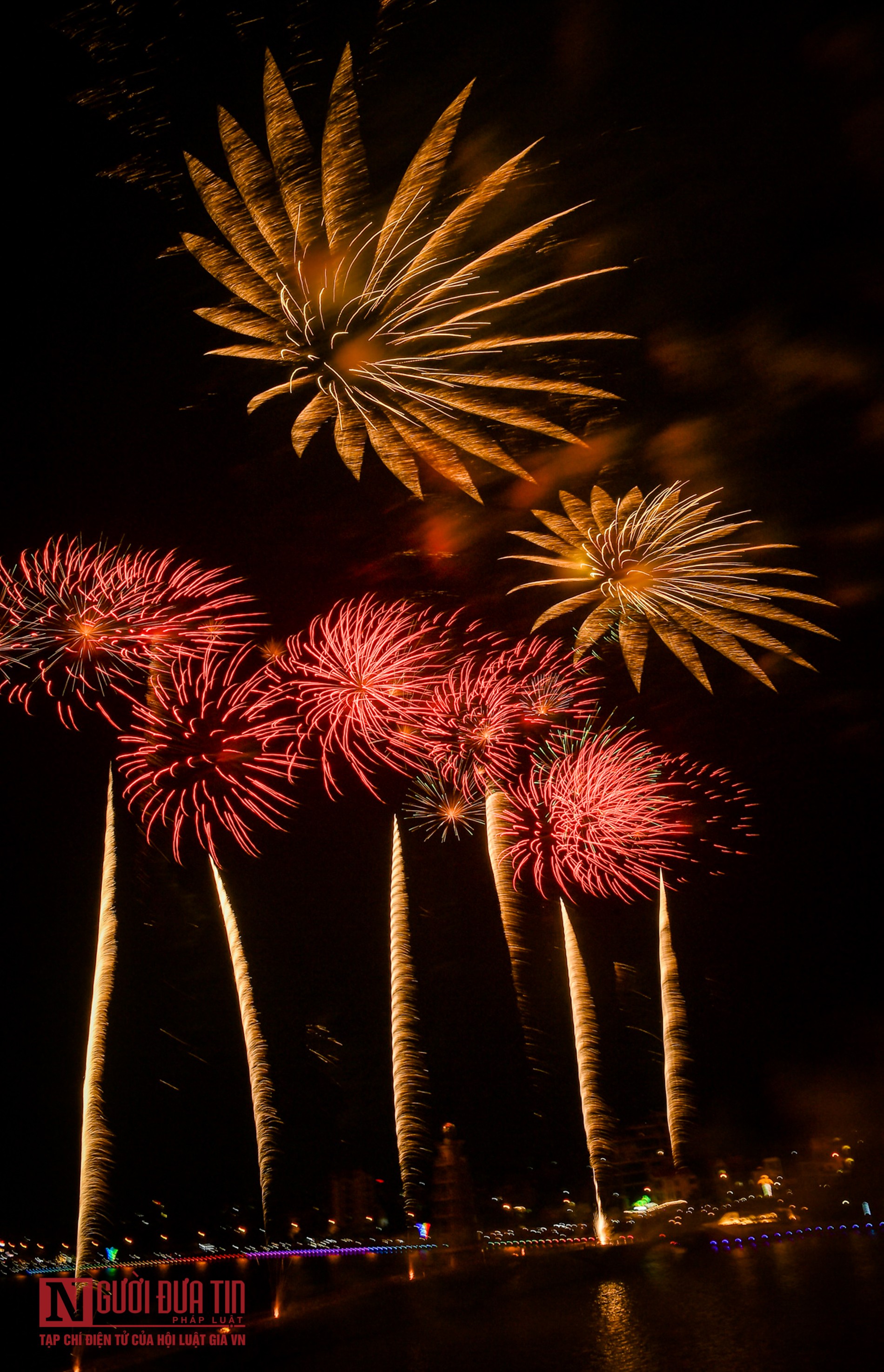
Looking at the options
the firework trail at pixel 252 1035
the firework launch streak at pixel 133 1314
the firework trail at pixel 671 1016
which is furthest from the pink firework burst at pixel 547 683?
the firework launch streak at pixel 133 1314

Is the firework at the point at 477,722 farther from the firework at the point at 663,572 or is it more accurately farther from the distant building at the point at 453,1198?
the distant building at the point at 453,1198

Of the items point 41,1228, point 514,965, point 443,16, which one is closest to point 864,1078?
point 514,965

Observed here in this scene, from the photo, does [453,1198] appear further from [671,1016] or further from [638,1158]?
[638,1158]

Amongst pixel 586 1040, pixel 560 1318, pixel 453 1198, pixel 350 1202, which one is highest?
pixel 586 1040

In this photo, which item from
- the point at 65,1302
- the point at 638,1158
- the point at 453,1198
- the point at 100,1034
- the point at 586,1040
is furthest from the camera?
the point at 638,1158

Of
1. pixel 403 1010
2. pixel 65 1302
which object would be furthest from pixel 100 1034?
pixel 403 1010

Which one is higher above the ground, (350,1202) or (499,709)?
(499,709)
